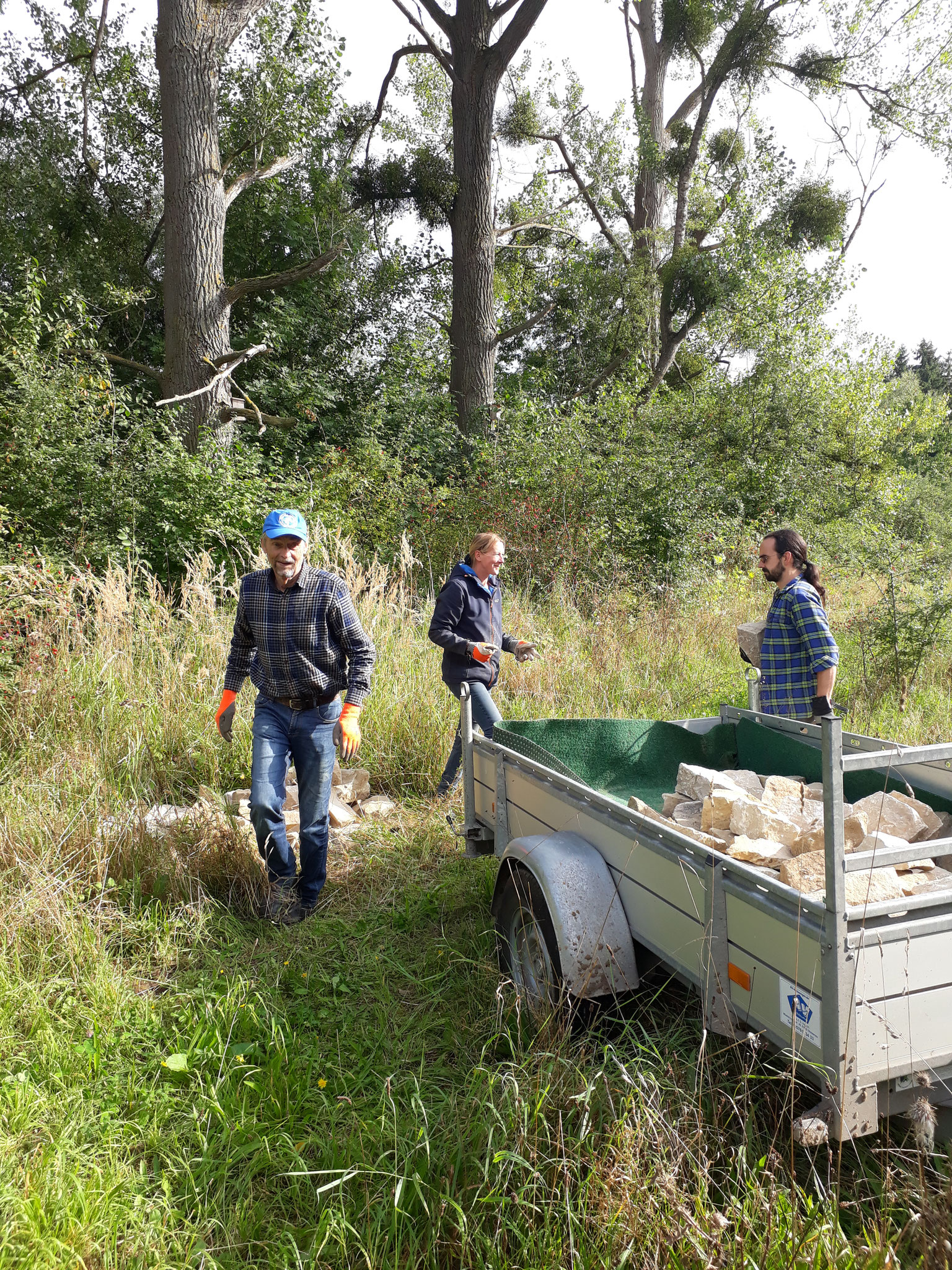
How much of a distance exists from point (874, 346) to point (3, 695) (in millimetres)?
19931

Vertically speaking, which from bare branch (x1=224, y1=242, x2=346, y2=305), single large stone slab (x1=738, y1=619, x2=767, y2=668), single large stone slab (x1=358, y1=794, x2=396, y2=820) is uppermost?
bare branch (x1=224, y1=242, x2=346, y2=305)

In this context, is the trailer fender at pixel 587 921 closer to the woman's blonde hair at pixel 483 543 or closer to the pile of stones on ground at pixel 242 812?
the pile of stones on ground at pixel 242 812

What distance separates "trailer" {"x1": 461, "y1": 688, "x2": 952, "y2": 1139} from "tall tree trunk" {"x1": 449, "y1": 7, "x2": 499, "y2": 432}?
37.4 ft

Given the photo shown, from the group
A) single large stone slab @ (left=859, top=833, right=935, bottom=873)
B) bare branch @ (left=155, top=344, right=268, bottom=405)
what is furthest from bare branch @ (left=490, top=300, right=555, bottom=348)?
single large stone slab @ (left=859, top=833, right=935, bottom=873)

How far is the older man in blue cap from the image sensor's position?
4.03m

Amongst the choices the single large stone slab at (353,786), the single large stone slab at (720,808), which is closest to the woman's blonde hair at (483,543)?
the single large stone slab at (353,786)

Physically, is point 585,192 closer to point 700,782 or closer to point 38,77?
point 38,77

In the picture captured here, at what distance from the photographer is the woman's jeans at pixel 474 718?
5098mm

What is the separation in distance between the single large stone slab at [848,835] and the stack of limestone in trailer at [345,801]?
300 centimetres

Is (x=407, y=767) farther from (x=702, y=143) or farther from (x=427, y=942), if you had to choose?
(x=702, y=143)

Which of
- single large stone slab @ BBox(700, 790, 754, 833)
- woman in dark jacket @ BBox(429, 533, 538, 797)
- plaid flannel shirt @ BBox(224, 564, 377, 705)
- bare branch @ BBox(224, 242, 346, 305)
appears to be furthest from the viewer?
bare branch @ BBox(224, 242, 346, 305)

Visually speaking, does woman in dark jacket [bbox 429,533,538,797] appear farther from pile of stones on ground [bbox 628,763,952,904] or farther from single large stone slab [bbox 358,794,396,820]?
pile of stones on ground [bbox 628,763,952,904]

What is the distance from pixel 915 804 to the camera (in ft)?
A: 9.12

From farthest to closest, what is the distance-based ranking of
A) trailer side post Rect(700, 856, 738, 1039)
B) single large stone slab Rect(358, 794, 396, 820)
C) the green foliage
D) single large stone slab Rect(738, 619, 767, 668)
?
the green foliage → single large stone slab Rect(358, 794, 396, 820) → single large stone slab Rect(738, 619, 767, 668) → trailer side post Rect(700, 856, 738, 1039)
